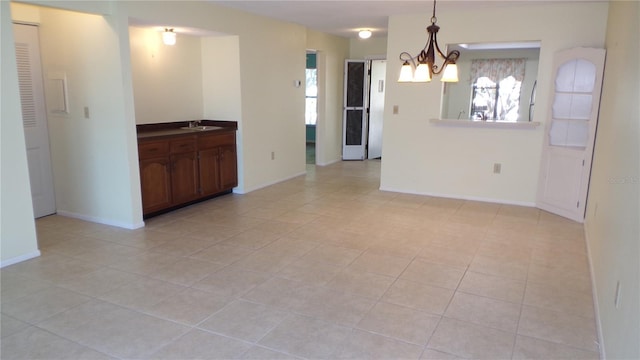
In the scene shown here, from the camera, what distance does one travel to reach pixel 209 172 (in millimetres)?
5383

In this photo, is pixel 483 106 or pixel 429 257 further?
pixel 483 106

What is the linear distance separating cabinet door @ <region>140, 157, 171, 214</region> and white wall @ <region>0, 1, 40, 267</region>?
1.13m

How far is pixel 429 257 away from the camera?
3.67 m

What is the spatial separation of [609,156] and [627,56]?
715mm

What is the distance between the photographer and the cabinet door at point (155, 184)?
4523mm

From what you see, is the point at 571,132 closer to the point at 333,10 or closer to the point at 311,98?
the point at 333,10

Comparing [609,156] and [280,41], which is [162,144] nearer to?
[280,41]

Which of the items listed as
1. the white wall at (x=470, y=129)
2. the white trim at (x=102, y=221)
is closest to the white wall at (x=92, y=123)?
Result: the white trim at (x=102, y=221)

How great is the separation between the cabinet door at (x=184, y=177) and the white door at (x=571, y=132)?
4.07 meters

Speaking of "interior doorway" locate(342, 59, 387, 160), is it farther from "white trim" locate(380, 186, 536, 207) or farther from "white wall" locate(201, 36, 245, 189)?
"white wall" locate(201, 36, 245, 189)

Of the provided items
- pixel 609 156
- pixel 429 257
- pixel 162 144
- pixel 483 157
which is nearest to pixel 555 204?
pixel 483 157

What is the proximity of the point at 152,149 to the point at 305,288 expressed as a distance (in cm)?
246

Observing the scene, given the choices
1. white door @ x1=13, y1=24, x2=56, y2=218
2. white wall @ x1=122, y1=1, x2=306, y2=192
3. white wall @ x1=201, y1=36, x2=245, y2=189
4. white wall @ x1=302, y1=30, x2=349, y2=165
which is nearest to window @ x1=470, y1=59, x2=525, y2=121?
white wall @ x1=302, y1=30, x2=349, y2=165

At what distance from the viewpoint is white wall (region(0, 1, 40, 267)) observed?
323 cm
